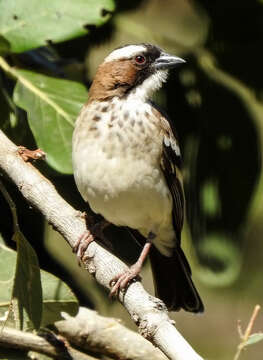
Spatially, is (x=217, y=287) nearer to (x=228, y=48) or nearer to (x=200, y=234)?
(x=200, y=234)

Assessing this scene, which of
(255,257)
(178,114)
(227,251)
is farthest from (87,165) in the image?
(255,257)

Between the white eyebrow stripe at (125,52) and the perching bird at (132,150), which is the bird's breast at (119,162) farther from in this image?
the white eyebrow stripe at (125,52)

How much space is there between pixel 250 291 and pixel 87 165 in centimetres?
140

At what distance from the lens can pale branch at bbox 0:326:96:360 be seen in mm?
2963

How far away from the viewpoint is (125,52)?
13.5ft

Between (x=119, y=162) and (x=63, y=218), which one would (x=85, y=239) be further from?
(x=119, y=162)

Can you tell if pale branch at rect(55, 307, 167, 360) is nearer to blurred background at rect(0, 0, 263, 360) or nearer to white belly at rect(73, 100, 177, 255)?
blurred background at rect(0, 0, 263, 360)

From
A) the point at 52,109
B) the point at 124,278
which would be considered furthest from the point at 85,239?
the point at 52,109

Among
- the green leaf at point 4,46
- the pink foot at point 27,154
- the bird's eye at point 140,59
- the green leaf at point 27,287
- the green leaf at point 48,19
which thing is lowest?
the green leaf at point 27,287

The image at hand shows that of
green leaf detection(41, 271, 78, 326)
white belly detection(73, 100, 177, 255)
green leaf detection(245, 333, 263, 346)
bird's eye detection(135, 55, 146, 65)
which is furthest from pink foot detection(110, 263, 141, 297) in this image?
bird's eye detection(135, 55, 146, 65)

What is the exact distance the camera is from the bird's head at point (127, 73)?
4012mm

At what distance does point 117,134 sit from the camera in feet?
12.5

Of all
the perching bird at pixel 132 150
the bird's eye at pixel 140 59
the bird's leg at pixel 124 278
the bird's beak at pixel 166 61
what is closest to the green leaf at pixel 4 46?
the perching bird at pixel 132 150

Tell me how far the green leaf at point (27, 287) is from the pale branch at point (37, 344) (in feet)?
0.64
